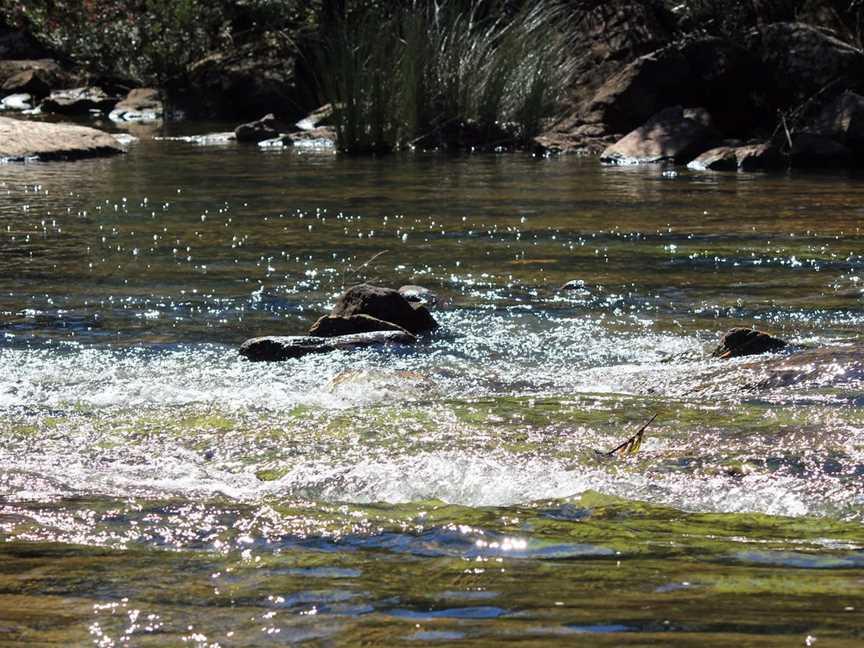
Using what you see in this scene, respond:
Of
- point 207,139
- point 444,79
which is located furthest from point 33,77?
point 444,79

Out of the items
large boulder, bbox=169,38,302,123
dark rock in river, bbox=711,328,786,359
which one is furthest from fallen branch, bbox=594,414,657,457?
large boulder, bbox=169,38,302,123

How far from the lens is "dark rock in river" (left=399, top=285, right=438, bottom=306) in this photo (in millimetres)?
6316

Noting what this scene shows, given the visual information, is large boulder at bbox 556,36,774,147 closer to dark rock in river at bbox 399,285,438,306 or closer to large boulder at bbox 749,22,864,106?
large boulder at bbox 749,22,864,106

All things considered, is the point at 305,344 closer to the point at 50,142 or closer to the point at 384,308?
the point at 384,308

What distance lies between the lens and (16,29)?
2867 cm

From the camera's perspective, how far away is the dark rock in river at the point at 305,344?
17.0ft

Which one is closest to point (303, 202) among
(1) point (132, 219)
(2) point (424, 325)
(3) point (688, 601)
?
(1) point (132, 219)

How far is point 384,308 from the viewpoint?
5.64 meters

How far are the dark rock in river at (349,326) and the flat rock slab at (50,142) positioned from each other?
879 cm

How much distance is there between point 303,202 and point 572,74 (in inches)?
260

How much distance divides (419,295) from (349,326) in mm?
897

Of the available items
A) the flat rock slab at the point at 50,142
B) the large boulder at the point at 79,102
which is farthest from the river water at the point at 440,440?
the large boulder at the point at 79,102

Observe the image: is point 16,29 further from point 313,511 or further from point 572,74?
point 313,511

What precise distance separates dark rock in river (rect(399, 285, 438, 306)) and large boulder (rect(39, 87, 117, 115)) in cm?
1651
